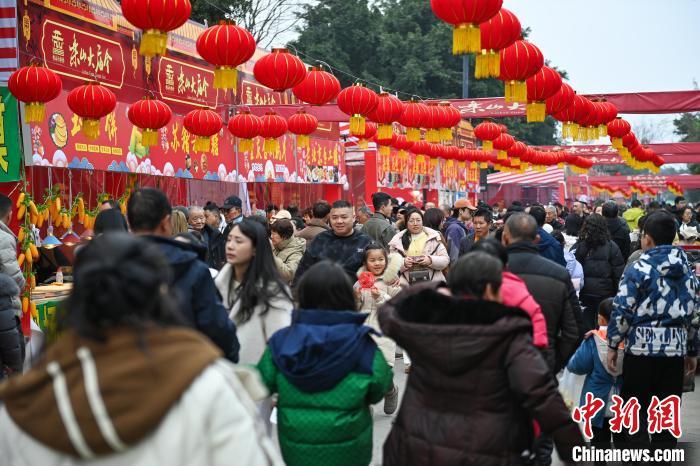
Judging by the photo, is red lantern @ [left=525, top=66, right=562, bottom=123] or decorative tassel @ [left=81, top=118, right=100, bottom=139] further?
decorative tassel @ [left=81, top=118, right=100, bottom=139]

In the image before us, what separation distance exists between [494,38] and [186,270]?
5.62 m

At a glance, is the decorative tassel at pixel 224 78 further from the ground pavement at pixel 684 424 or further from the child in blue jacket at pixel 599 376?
the child in blue jacket at pixel 599 376

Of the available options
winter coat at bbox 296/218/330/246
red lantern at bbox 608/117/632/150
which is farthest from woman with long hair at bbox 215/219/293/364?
red lantern at bbox 608/117/632/150

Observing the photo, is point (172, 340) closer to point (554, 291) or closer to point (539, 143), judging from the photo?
point (554, 291)

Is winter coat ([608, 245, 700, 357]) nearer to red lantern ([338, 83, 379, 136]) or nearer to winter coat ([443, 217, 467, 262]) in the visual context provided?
winter coat ([443, 217, 467, 262])

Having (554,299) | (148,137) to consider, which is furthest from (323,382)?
(148,137)

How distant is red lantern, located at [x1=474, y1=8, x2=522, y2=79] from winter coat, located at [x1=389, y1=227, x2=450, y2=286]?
5.52ft

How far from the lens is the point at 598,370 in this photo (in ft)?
19.0

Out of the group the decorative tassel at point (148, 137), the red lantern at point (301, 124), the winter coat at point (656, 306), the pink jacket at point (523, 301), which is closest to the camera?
the pink jacket at point (523, 301)

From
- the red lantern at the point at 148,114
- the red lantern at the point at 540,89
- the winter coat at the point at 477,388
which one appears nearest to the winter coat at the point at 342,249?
the winter coat at the point at 477,388

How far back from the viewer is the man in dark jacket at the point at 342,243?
283 inches

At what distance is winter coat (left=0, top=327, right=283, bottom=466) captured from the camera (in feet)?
6.64

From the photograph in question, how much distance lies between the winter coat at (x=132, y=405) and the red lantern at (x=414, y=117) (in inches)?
494

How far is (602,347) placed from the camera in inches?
228
